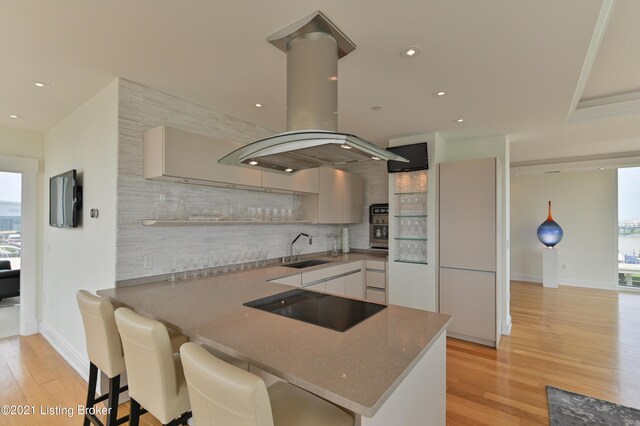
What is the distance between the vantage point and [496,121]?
3350 millimetres

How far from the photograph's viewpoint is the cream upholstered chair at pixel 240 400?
37.4 inches

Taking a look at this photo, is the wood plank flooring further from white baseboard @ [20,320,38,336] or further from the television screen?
white baseboard @ [20,320,38,336]

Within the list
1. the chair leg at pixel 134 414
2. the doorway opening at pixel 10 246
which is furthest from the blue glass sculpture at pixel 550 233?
the doorway opening at pixel 10 246

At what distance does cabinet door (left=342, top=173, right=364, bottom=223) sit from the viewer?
4.55 m

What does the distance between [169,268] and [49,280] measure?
7.08ft

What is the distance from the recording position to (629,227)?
603 centimetres

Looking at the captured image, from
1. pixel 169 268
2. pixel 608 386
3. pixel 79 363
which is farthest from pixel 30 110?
pixel 608 386

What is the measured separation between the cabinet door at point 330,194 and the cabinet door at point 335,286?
83 cm

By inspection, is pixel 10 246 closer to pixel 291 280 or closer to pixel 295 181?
pixel 295 181

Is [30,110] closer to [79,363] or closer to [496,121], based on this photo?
[79,363]

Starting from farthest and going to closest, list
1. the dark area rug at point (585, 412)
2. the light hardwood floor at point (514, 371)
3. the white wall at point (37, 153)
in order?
the white wall at point (37, 153)
the light hardwood floor at point (514, 371)
the dark area rug at point (585, 412)

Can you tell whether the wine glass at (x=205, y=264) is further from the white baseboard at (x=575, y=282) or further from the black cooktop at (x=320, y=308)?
the white baseboard at (x=575, y=282)

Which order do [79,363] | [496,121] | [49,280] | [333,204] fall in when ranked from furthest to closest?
[333,204] → [49,280] → [496,121] → [79,363]

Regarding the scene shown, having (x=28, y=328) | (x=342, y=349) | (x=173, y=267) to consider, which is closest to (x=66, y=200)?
(x=173, y=267)
